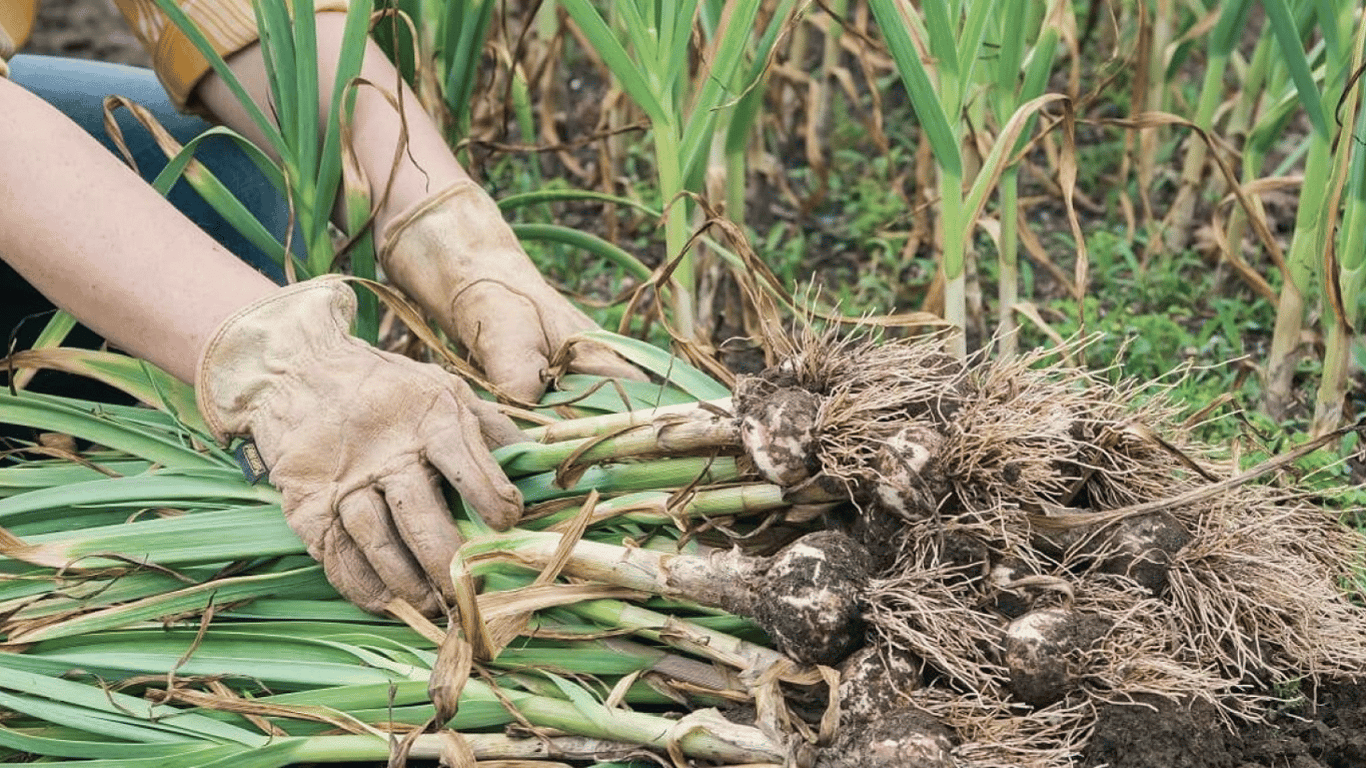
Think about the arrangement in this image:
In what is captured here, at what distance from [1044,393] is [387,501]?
72 cm

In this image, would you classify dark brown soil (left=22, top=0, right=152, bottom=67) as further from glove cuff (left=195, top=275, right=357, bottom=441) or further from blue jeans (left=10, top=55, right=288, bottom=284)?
glove cuff (left=195, top=275, right=357, bottom=441)

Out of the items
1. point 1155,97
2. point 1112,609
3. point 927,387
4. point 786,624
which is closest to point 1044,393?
point 927,387

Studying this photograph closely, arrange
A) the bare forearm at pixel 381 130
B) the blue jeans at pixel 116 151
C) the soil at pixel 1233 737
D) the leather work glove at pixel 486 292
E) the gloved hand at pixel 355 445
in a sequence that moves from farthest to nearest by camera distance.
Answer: the blue jeans at pixel 116 151
the bare forearm at pixel 381 130
the leather work glove at pixel 486 292
the gloved hand at pixel 355 445
the soil at pixel 1233 737

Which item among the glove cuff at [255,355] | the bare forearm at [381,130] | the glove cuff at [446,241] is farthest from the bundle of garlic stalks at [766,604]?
the bare forearm at [381,130]

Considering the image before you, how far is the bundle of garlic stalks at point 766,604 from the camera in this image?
4.53 feet

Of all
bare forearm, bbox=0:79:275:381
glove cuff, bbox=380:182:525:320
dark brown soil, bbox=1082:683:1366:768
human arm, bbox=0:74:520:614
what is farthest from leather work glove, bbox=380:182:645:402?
dark brown soil, bbox=1082:683:1366:768

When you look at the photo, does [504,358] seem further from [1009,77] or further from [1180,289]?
[1180,289]

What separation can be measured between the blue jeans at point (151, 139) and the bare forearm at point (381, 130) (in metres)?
0.18

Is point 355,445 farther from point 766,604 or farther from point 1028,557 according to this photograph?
point 1028,557

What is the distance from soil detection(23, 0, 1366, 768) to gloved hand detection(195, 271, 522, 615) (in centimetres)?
68

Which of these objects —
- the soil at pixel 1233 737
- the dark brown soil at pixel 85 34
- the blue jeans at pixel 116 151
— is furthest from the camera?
the dark brown soil at pixel 85 34

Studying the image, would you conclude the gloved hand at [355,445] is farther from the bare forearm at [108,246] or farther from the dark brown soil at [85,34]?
the dark brown soil at [85,34]

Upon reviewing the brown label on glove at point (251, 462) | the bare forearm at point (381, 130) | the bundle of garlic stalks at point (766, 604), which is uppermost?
the bare forearm at point (381, 130)

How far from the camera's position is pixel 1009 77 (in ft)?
6.85
